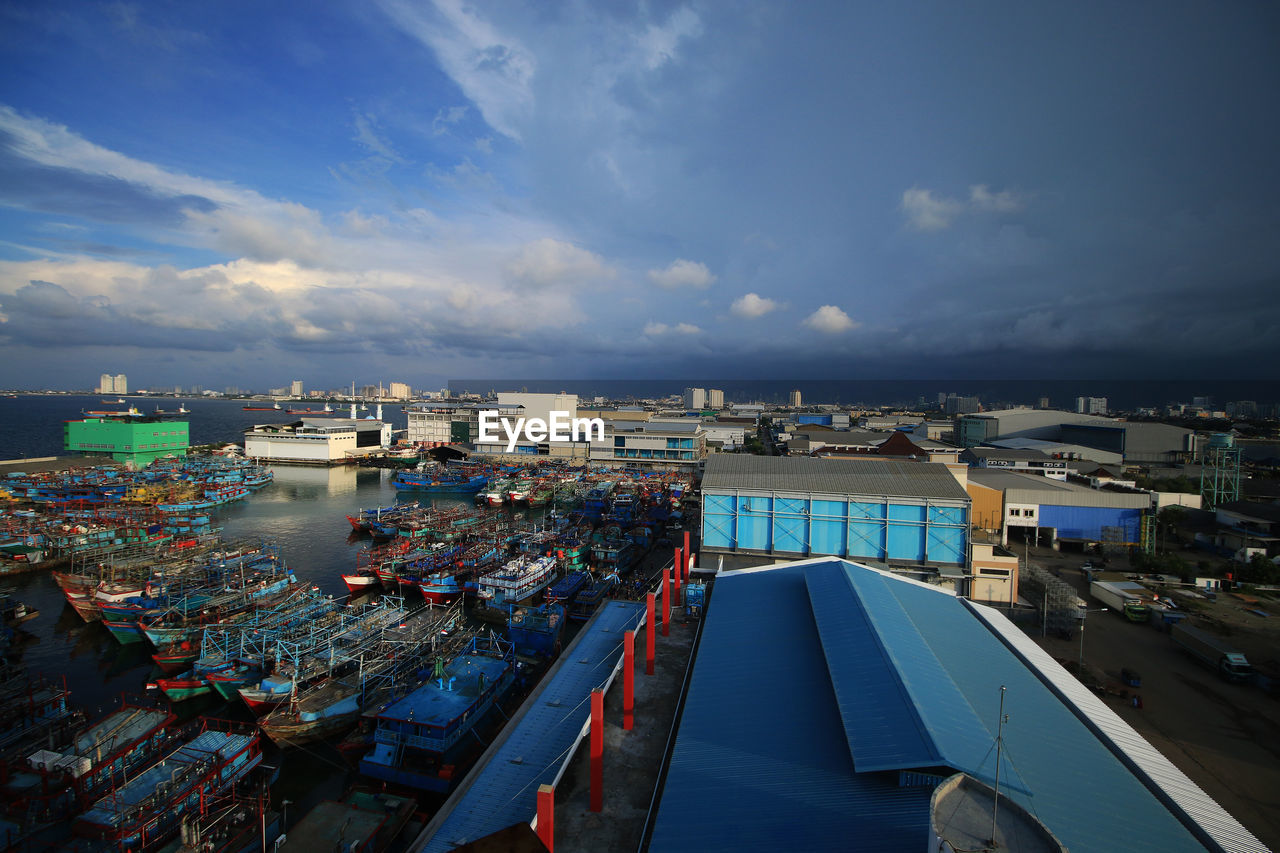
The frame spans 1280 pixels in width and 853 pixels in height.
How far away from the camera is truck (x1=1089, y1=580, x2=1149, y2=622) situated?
45.9ft

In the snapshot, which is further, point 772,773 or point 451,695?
point 451,695

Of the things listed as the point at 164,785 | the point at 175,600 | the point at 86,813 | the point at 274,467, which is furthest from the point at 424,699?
the point at 274,467

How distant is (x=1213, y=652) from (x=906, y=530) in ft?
20.6

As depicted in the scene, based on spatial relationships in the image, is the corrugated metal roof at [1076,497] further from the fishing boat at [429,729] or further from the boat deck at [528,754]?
the fishing boat at [429,729]

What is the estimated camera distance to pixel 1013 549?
2038 centimetres

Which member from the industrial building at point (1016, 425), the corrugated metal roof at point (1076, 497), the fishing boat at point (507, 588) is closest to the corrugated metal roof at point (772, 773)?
the fishing boat at point (507, 588)

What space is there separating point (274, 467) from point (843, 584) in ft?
148

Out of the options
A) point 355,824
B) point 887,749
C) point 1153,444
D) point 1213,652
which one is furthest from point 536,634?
point 1153,444

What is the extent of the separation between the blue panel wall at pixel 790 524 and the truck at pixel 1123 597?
8675mm

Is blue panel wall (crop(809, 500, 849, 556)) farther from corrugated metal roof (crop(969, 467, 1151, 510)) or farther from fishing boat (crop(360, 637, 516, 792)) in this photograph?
corrugated metal roof (crop(969, 467, 1151, 510))

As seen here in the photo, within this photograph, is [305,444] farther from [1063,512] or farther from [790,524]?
[1063,512]

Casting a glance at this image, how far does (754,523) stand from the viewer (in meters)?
13.2

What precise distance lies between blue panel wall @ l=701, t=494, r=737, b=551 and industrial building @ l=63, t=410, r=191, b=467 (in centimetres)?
4226

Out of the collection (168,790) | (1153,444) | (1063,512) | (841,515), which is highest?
(1153,444)
